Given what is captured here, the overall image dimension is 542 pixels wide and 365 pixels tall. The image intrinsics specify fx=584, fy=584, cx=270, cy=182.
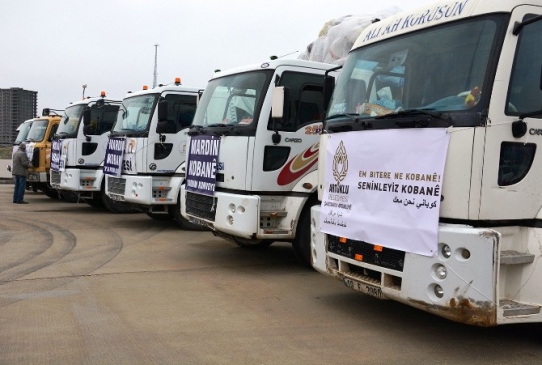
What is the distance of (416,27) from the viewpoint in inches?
205

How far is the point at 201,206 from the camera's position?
8.25m

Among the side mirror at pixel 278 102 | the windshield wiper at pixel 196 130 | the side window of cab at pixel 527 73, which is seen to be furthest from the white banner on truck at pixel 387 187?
the windshield wiper at pixel 196 130

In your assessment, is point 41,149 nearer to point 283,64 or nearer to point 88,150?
A: point 88,150

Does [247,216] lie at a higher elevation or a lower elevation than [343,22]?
lower

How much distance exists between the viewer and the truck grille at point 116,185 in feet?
37.8

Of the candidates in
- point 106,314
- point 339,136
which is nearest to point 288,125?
point 339,136

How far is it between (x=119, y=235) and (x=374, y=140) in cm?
713

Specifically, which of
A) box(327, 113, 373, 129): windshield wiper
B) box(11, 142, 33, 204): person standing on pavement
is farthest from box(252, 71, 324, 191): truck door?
box(11, 142, 33, 204): person standing on pavement

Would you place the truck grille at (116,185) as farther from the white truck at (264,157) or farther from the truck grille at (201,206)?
the white truck at (264,157)

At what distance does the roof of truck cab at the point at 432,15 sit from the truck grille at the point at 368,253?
198cm

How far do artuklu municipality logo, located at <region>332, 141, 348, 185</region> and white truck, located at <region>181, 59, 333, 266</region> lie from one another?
1.84m

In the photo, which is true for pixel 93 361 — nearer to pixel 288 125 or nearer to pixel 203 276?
pixel 203 276

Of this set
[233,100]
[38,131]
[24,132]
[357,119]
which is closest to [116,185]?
[233,100]

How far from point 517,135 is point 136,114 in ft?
28.2
